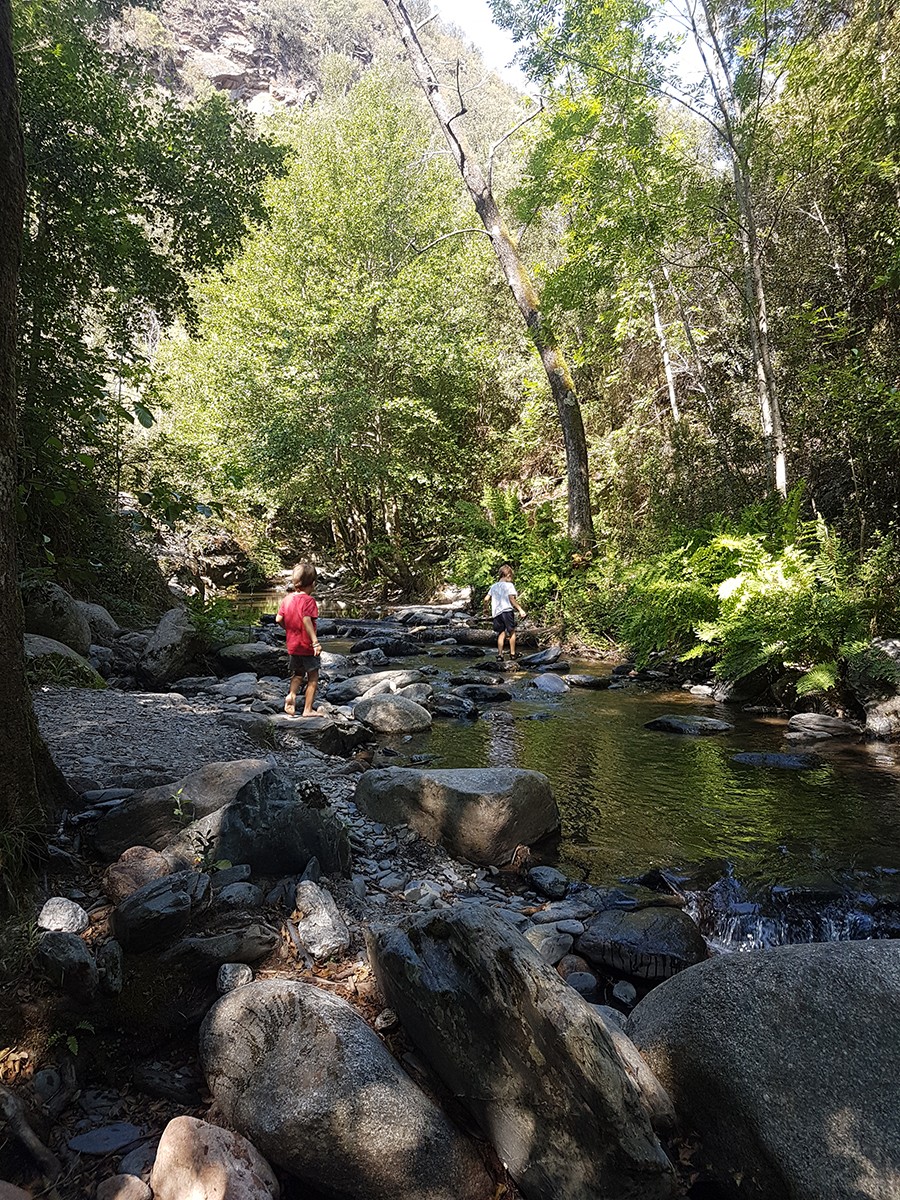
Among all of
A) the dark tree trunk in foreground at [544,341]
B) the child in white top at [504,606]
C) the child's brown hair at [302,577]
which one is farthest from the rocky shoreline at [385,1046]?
the dark tree trunk in foreground at [544,341]

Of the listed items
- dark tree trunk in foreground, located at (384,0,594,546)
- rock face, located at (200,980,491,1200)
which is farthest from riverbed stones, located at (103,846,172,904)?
dark tree trunk in foreground, located at (384,0,594,546)

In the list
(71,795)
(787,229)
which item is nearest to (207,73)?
(787,229)

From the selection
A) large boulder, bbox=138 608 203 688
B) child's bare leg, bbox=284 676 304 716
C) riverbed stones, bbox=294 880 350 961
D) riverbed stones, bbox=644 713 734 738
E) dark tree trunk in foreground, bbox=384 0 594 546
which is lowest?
riverbed stones, bbox=644 713 734 738

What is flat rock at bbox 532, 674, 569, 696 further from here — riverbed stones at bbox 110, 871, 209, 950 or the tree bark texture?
the tree bark texture

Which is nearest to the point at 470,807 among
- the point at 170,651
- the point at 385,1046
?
the point at 385,1046

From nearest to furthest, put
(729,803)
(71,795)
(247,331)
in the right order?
(71,795) → (729,803) → (247,331)

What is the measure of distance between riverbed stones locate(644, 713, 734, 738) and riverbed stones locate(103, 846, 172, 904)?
632 cm

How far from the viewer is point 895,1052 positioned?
225 centimetres

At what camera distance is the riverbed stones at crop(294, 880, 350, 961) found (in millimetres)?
3113

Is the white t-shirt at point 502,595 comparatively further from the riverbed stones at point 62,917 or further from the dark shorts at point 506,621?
the riverbed stones at point 62,917

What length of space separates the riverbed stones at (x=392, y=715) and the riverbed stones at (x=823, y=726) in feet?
14.8

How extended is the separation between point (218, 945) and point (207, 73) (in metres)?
104

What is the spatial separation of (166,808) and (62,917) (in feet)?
3.69

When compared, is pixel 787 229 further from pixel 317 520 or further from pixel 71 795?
pixel 317 520
